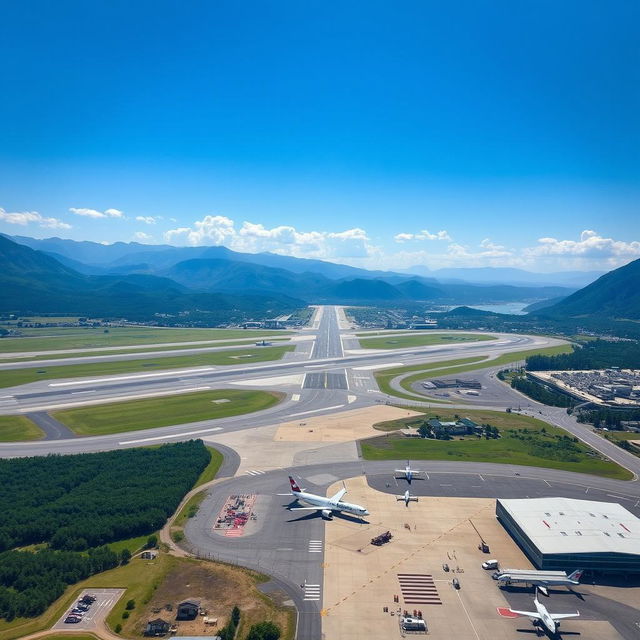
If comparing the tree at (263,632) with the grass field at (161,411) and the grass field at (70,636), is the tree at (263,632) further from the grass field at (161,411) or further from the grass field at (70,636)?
the grass field at (161,411)

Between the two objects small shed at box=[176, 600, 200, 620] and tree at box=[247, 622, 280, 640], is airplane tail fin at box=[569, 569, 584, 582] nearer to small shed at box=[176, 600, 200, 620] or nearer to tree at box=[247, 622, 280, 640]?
tree at box=[247, 622, 280, 640]

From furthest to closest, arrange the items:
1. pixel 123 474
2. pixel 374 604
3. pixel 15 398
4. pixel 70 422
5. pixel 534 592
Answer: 1. pixel 15 398
2. pixel 70 422
3. pixel 123 474
4. pixel 534 592
5. pixel 374 604

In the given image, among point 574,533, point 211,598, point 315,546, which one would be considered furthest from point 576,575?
point 211,598

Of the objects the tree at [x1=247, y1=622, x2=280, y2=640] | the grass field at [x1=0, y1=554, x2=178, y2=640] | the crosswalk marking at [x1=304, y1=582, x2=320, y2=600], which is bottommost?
the grass field at [x1=0, y1=554, x2=178, y2=640]

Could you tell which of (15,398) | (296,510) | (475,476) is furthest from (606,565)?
(15,398)

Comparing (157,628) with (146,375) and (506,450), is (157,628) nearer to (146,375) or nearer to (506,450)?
(506,450)

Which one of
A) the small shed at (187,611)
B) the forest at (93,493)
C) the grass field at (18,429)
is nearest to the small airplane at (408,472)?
the forest at (93,493)

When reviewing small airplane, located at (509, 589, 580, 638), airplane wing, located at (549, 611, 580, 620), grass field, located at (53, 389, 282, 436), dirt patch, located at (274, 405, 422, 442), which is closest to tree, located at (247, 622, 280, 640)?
small airplane, located at (509, 589, 580, 638)

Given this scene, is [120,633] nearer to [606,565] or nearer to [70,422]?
[606,565]
